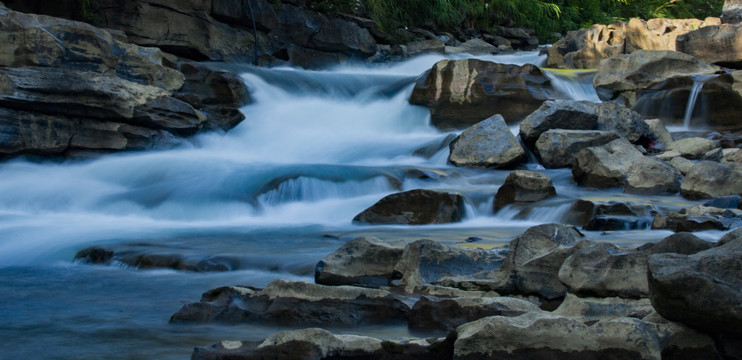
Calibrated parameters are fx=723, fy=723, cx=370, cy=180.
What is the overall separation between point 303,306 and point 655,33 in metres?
12.6

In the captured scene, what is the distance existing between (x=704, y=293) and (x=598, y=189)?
A: 5.71 m

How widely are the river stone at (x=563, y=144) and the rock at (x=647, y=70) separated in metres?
3.18

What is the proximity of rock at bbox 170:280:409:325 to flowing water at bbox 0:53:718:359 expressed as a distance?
0.08m

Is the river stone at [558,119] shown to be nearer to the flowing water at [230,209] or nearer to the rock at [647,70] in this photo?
the flowing water at [230,209]

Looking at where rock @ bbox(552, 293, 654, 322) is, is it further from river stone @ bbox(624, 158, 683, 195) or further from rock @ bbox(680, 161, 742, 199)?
river stone @ bbox(624, 158, 683, 195)

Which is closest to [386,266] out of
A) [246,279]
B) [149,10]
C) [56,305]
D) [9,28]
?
[246,279]

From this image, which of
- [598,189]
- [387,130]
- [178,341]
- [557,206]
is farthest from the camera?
[387,130]

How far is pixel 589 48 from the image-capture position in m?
14.0

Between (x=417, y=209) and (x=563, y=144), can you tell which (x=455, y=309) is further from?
(x=563, y=144)

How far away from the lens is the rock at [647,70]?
Answer: 11234 millimetres

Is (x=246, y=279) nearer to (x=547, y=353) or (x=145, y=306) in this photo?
(x=145, y=306)

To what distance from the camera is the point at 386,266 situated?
3678 mm

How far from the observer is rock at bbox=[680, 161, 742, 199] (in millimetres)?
6641

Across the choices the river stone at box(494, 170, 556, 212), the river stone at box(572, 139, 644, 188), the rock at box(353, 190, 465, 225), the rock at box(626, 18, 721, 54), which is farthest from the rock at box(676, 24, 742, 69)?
the rock at box(353, 190, 465, 225)
